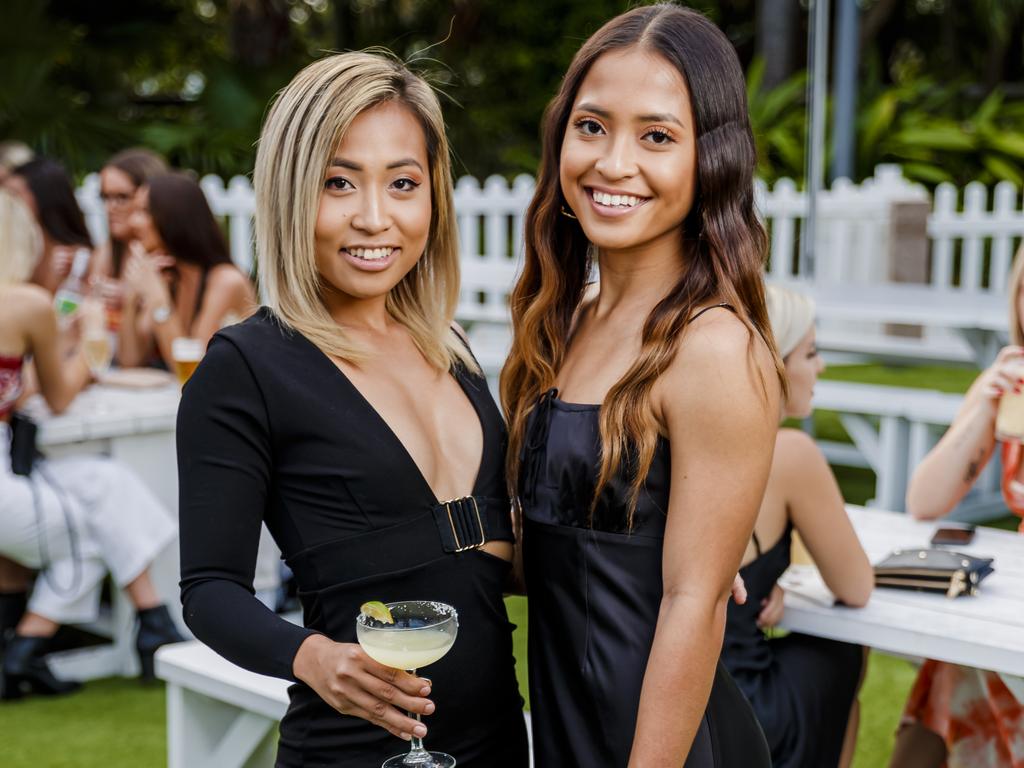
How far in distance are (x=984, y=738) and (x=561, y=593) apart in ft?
5.27

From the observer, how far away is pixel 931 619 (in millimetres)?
2643

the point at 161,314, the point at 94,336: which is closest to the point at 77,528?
the point at 94,336

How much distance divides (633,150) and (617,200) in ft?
0.24

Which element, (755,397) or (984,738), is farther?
(984,738)

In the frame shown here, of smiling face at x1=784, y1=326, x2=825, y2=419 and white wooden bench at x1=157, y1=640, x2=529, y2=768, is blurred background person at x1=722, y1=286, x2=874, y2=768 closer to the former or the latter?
smiling face at x1=784, y1=326, x2=825, y2=419

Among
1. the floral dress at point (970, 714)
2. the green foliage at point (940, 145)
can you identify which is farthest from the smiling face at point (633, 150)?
the green foliage at point (940, 145)

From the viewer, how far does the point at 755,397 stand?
1732mm

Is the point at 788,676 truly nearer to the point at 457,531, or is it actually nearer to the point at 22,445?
the point at 457,531

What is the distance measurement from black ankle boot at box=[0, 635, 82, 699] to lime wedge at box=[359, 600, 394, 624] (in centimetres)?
314

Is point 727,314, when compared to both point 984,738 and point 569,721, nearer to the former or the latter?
point 569,721

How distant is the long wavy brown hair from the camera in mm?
1782

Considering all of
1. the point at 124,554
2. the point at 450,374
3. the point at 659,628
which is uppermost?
the point at 450,374

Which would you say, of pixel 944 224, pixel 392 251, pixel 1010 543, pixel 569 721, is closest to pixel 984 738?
pixel 1010 543

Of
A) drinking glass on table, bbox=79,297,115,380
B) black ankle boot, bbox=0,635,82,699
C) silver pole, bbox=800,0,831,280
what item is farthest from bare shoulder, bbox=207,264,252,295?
silver pole, bbox=800,0,831,280
